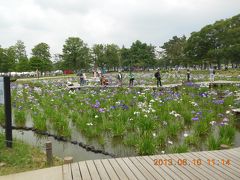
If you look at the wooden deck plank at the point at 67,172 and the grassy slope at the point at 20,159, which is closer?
the wooden deck plank at the point at 67,172

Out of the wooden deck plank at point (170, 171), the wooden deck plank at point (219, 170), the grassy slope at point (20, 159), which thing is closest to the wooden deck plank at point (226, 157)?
the wooden deck plank at point (219, 170)

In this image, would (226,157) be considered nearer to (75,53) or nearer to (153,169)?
(153,169)

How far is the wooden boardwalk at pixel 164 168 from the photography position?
417 centimetres

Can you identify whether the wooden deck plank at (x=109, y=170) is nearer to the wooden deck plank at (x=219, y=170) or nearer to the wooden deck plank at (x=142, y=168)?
the wooden deck plank at (x=142, y=168)

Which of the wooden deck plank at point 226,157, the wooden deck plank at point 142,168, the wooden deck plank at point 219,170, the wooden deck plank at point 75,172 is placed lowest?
the wooden deck plank at point 75,172

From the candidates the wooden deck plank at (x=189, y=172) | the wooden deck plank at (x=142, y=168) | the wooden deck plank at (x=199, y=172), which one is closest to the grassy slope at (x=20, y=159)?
the wooden deck plank at (x=142, y=168)

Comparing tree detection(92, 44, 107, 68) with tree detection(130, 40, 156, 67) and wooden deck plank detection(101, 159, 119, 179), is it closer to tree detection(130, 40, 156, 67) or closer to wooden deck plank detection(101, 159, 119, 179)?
tree detection(130, 40, 156, 67)

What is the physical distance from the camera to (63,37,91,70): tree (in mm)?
67062

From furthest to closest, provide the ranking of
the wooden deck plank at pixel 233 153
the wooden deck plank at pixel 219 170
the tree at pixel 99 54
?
1. the tree at pixel 99 54
2. the wooden deck plank at pixel 233 153
3. the wooden deck plank at pixel 219 170

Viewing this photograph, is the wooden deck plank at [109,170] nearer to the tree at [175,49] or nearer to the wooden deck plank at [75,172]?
the wooden deck plank at [75,172]

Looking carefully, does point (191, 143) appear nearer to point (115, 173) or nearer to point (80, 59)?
point (115, 173)

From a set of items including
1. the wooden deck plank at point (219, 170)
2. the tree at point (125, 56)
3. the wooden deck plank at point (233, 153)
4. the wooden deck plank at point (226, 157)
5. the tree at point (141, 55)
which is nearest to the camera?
the wooden deck plank at point (219, 170)

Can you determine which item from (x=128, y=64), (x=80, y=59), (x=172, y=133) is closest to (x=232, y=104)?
(x=172, y=133)

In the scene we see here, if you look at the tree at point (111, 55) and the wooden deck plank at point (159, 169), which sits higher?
the tree at point (111, 55)
